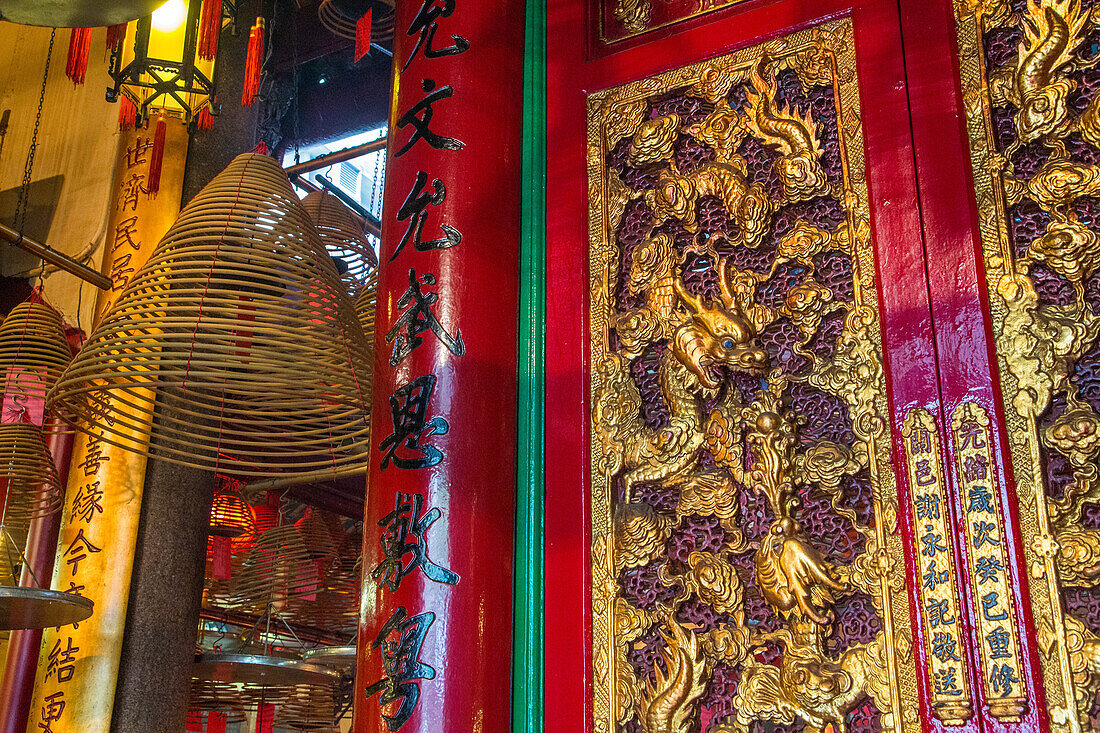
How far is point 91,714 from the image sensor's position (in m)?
3.74

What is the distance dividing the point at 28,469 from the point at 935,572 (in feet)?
12.5

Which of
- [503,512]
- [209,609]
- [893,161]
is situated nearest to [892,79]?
[893,161]

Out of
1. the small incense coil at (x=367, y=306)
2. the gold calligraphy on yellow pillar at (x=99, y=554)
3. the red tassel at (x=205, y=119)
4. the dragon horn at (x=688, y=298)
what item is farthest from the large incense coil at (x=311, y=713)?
the dragon horn at (x=688, y=298)

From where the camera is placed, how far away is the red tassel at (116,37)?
3.66 m

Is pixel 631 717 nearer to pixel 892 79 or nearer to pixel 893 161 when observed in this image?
pixel 893 161

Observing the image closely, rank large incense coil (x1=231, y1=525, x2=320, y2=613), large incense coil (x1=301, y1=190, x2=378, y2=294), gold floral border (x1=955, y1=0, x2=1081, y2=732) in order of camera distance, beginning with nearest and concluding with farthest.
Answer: gold floral border (x1=955, y1=0, x2=1081, y2=732)
large incense coil (x1=301, y1=190, x2=378, y2=294)
large incense coil (x1=231, y1=525, x2=320, y2=613)

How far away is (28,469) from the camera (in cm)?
424

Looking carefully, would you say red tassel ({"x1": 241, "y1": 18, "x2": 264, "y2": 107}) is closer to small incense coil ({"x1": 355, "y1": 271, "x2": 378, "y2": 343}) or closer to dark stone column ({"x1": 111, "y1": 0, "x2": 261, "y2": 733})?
small incense coil ({"x1": 355, "y1": 271, "x2": 378, "y2": 343})

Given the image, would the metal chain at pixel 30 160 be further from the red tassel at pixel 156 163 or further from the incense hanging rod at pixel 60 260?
the red tassel at pixel 156 163

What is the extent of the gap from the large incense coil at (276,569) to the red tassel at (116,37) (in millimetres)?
3566

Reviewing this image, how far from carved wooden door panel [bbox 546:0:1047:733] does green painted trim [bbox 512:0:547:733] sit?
0.12ft

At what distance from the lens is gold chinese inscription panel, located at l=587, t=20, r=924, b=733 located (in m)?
1.83

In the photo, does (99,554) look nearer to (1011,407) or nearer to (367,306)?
(367,306)

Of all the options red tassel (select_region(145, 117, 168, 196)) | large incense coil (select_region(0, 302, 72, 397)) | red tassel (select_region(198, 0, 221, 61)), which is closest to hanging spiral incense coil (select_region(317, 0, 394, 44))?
red tassel (select_region(145, 117, 168, 196))
